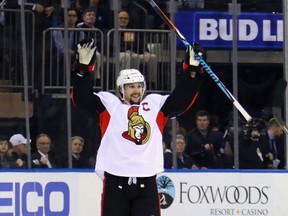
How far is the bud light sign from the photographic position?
8500 mm

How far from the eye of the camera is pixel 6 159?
8.15 metres

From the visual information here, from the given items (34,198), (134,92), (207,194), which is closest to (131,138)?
(134,92)

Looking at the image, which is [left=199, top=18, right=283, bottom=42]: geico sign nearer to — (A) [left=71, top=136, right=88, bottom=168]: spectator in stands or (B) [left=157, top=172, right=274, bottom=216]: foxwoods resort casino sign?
(B) [left=157, top=172, right=274, bottom=216]: foxwoods resort casino sign

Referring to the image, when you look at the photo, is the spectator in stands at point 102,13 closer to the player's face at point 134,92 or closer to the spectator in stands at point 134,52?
the spectator in stands at point 134,52

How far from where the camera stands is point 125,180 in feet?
21.1

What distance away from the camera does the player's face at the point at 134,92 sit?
6465 mm

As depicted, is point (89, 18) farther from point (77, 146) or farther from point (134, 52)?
point (77, 146)

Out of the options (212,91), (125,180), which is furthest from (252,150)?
(125,180)

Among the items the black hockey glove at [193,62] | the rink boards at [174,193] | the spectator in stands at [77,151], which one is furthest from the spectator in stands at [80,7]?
the black hockey glove at [193,62]

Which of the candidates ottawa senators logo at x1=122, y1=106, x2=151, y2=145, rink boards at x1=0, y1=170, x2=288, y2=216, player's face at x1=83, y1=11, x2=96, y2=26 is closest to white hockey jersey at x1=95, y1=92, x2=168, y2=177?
ottawa senators logo at x1=122, y1=106, x2=151, y2=145

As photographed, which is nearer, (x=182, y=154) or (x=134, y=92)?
(x=134, y=92)

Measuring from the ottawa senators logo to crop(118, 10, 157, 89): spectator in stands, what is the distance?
6.11 ft

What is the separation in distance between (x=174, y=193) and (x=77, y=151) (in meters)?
0.83

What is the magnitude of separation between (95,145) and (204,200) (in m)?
0.97
